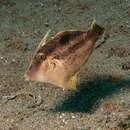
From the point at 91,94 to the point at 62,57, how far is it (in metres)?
1.04

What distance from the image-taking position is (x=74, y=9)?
27.9 feet

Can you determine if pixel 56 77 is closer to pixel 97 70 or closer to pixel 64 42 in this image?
pixel 64 42

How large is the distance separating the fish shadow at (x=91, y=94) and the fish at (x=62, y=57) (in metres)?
0.64

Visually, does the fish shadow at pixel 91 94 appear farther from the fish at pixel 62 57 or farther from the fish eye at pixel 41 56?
the fish eye at pixel 41 56

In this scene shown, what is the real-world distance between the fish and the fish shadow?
0.64 m

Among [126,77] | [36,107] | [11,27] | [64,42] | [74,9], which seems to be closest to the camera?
[64,42]

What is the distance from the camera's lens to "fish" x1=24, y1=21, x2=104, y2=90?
4.84 m

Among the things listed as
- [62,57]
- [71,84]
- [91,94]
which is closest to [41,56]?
[62,57]

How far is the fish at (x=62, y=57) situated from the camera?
484 cm

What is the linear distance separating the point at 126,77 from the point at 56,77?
1.71 metres

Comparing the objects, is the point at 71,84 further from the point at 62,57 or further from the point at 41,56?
the point at 41,56

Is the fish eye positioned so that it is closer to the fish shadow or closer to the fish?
the fish

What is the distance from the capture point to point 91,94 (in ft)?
19.1

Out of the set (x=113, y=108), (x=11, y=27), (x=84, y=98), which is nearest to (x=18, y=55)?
(x=11, y=27)
